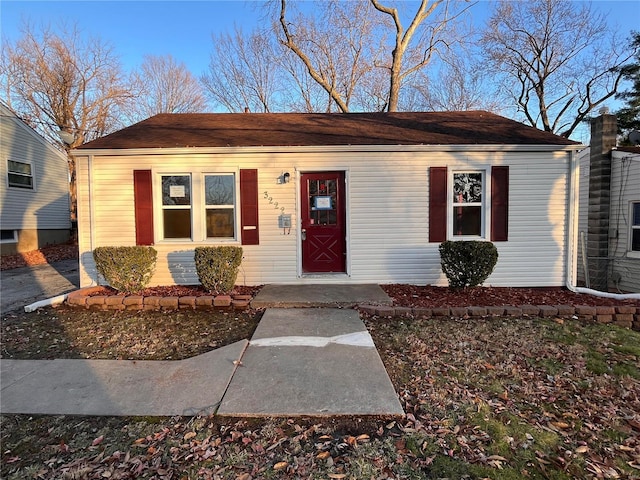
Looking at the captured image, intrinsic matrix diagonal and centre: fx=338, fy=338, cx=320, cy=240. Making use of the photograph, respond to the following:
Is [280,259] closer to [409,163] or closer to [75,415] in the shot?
[409,163]

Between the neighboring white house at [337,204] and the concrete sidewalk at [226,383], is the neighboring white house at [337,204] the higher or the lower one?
the higher one

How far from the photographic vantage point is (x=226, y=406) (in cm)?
270

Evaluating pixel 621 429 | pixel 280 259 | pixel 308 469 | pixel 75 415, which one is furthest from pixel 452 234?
pixel 75 415

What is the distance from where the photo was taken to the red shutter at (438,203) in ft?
22.1

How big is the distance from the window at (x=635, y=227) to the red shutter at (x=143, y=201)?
39.0 feet

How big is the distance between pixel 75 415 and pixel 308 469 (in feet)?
6.27

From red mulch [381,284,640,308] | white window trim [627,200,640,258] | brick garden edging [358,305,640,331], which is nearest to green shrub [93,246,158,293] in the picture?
brick garden edging [358,305,640,331]

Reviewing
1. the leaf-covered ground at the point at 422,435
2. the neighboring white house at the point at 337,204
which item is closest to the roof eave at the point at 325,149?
the neighboring white house at the point at 337,204

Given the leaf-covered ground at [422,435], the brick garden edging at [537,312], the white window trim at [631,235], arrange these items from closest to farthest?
the leaf-covered ground at [422,435] < the brick garden edging at [537,312] < the white window trim at [631,235]

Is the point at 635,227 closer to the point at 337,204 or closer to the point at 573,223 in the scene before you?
the point at 573,223

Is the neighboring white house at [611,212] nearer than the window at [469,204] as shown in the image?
No

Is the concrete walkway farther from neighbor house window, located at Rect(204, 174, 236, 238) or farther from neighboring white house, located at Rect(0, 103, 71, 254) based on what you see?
neighboring white house, located at Rect(0, 103, 71, 254)

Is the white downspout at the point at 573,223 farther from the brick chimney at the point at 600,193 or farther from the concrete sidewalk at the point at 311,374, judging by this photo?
the concrete sidewalk at the point at 311,374

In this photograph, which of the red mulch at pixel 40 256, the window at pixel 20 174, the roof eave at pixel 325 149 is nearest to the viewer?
the roof eave at pixel 325 149
